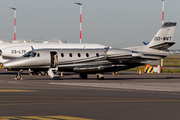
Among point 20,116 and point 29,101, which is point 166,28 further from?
point 20,116

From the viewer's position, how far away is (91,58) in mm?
36000

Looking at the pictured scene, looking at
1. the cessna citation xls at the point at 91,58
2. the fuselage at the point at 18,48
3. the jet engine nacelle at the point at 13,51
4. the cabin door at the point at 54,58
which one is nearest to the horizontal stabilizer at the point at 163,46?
the cessna citation xls at the point at 91,58

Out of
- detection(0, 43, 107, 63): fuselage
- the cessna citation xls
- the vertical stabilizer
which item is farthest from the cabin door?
detection(0, 43, 107, 63): fuselage

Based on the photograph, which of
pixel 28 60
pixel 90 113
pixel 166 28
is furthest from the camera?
pixel 166 28

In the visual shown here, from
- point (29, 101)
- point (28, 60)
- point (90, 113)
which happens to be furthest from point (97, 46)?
point (90, 113)

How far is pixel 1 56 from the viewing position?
1747 inches

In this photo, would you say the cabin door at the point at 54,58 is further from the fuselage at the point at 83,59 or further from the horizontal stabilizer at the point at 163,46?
the horizontal stabilizer at the point at 163,46

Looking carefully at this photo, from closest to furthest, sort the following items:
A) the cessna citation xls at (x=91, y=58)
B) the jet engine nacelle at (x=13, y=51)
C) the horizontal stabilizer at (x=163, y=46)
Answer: the cessna citation xls at (x=91, y=58) < the horizontal stabilizer at (x=163, y=46) < the jet engine nacelle at (x=13, y=51)

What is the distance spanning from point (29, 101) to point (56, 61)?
19496 mm

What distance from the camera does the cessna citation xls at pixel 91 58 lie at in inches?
1369

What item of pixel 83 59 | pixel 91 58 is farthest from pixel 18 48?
pixel 91 58

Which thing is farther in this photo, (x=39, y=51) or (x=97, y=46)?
(x=97, y=46)

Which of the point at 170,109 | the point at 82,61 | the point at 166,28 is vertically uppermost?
the point at 166,28

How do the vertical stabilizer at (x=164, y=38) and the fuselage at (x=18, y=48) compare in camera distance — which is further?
the fuselage at (x=18, y=48)
